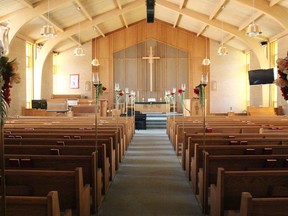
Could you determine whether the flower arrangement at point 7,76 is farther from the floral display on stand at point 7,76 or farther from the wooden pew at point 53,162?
the wooden pew at point 53,162

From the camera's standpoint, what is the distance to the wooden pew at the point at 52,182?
2611 mm

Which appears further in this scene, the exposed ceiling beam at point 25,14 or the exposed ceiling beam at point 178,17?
the exposed ceiling beam at point 178,17

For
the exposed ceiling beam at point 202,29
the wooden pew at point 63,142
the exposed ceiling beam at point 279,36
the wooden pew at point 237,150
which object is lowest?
the wooden pew at point 237,150

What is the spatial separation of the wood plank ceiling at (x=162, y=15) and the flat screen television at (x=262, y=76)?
4.77 ft

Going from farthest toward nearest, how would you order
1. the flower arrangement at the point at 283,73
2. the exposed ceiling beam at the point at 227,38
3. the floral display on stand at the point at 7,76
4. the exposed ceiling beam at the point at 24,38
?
the exposed ceiling beam at the point at 227,38 → the exposed ceiling beam at the point at 24,38 → the flower arrangement at the point at 283,73 → the floral display on stand at the point at 7,76

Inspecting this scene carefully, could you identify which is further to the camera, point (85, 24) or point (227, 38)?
point (227, 38)

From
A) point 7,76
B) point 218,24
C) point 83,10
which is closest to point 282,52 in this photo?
point 218,24

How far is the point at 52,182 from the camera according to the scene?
2.63 meters

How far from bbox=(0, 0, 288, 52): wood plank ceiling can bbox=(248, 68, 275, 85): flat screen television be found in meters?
1.45

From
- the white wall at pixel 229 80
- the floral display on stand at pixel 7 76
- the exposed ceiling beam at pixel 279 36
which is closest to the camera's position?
the floral display on stand at pixel 7 76

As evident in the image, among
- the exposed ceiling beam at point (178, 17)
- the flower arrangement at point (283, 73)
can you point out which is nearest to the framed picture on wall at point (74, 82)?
the exposed ceiling beam at point (178, 17)

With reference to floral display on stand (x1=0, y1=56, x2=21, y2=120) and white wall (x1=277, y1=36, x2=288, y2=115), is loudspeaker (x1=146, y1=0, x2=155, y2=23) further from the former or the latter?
floral display on stand (x1=0, y1=56, x2=21, y2=120)

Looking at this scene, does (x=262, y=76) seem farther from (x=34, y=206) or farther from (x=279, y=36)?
(x=34, y=206)

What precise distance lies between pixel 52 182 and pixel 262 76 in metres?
13.2
